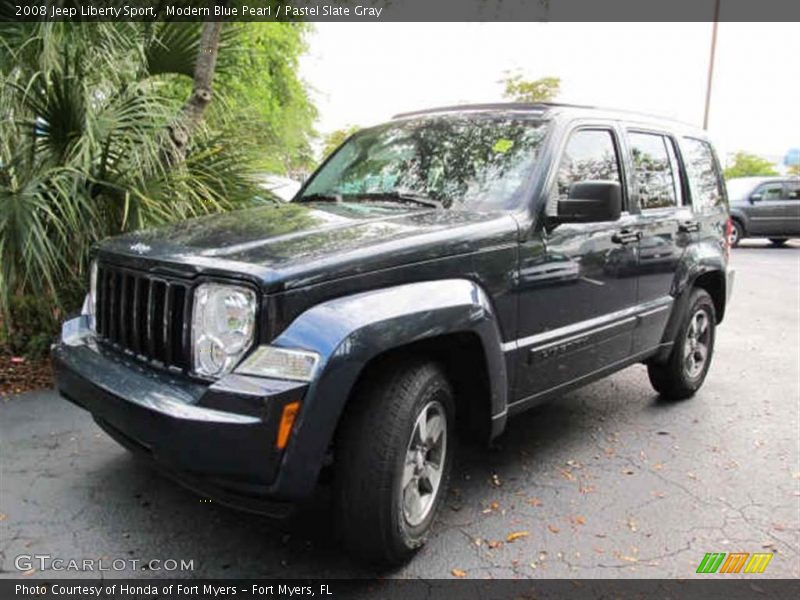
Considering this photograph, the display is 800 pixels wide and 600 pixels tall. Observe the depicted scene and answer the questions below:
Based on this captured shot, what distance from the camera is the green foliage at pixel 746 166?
3753cm

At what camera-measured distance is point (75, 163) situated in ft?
15.1

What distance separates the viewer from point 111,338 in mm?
2947

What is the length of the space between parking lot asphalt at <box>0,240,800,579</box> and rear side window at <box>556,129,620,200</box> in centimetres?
157

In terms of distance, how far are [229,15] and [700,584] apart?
5280mm

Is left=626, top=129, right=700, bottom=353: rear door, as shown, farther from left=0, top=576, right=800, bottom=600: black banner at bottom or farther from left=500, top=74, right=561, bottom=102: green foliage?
left=500, top=74, right=561, bottom=102: green foliage

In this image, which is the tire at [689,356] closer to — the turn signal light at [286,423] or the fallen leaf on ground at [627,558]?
the fallen leaf on ground at [627,558]

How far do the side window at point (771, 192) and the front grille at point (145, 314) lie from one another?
720 inches

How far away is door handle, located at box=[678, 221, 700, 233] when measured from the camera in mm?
4578

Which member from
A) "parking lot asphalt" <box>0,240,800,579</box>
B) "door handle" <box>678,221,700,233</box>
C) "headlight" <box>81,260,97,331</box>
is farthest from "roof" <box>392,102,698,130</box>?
"headlight" <box>81,260,97,331</box>

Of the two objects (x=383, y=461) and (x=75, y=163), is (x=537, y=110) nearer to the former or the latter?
(x=383, y=461)

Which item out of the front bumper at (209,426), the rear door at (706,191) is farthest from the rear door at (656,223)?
the front bumper at (209,426)

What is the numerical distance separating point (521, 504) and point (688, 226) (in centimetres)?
239

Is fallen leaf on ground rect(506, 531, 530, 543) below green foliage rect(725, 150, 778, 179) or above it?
below

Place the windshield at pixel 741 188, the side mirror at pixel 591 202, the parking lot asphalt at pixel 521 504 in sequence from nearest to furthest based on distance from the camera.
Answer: the parking lot asphalt at pixel 521 504 → the side mirror at pixel 591 202 → the windshield at pixel 741 188
